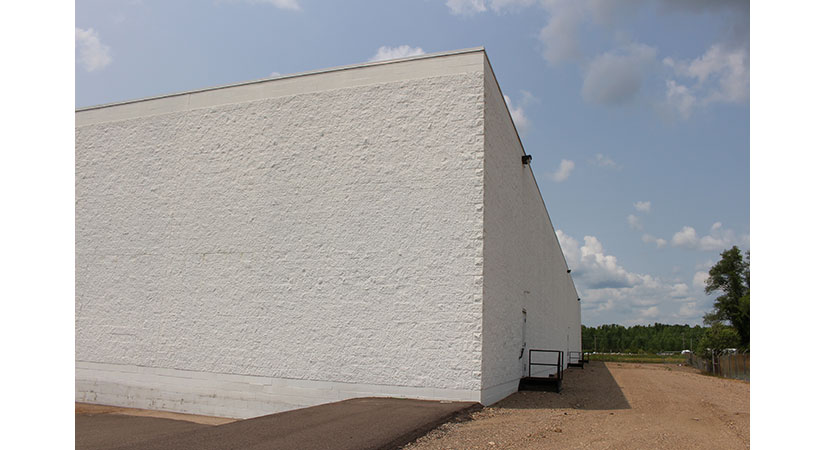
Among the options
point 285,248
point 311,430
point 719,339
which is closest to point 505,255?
point 285,248

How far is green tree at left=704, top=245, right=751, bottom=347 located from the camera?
50.0m

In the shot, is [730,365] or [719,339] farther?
[719,339]

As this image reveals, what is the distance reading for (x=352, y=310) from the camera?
12547 millimetres

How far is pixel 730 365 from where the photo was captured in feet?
96.1

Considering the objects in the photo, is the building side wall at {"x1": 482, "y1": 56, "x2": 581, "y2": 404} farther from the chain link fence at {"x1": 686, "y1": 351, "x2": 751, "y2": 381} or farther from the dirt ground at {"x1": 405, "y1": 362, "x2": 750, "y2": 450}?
the chain link fence at {"x1": 686, "y1": 351, "x2": 751, "y2": 381}

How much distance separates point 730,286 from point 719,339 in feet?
47.8

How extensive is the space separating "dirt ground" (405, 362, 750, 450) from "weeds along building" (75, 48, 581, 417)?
3.94 ft

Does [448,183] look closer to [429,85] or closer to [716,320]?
[429,85]

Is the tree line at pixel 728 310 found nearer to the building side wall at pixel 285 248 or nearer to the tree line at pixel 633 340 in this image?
the tree line at pixel 633 340

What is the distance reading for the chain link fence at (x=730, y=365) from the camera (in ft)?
90.0

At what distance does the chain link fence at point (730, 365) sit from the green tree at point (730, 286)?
53.7 feet

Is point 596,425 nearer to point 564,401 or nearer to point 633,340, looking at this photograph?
point 564,401

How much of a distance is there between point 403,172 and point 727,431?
7976mm

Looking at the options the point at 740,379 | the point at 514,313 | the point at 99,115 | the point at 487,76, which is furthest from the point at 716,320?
the point at 99,115
